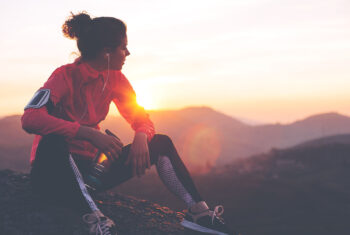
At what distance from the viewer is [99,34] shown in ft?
10.2

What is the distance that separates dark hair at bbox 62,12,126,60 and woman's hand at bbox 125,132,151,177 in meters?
0.89

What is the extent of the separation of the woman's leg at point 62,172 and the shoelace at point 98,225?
60 millimetres

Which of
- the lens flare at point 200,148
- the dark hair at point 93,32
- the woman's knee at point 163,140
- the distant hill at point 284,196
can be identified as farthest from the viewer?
the lens flare at point 200,148

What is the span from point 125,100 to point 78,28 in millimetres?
861

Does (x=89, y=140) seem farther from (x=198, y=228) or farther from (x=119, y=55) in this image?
(x=198, y=228)

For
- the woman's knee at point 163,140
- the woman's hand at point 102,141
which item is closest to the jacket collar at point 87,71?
the woman's hand at point 102,141

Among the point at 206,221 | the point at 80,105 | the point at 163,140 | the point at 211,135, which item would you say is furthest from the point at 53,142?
the point at 211,135

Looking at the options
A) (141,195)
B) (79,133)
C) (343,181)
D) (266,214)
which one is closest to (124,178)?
(79,133)

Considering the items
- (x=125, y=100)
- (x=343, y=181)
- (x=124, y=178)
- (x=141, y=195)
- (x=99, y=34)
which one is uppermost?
(x=99, y=34)

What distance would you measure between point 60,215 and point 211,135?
93851mm

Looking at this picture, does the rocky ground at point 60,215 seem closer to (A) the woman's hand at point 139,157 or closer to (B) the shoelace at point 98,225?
(B) the shoelace at point 98,225

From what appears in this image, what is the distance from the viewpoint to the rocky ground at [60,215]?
3156 millimetres

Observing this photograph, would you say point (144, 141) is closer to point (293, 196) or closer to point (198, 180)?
point (293, 196)

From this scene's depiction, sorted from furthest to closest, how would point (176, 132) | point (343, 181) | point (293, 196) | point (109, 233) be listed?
1. point (176, 132)
2. point (343, 181)
3. point (293, 196)
4. point (109, 233)
